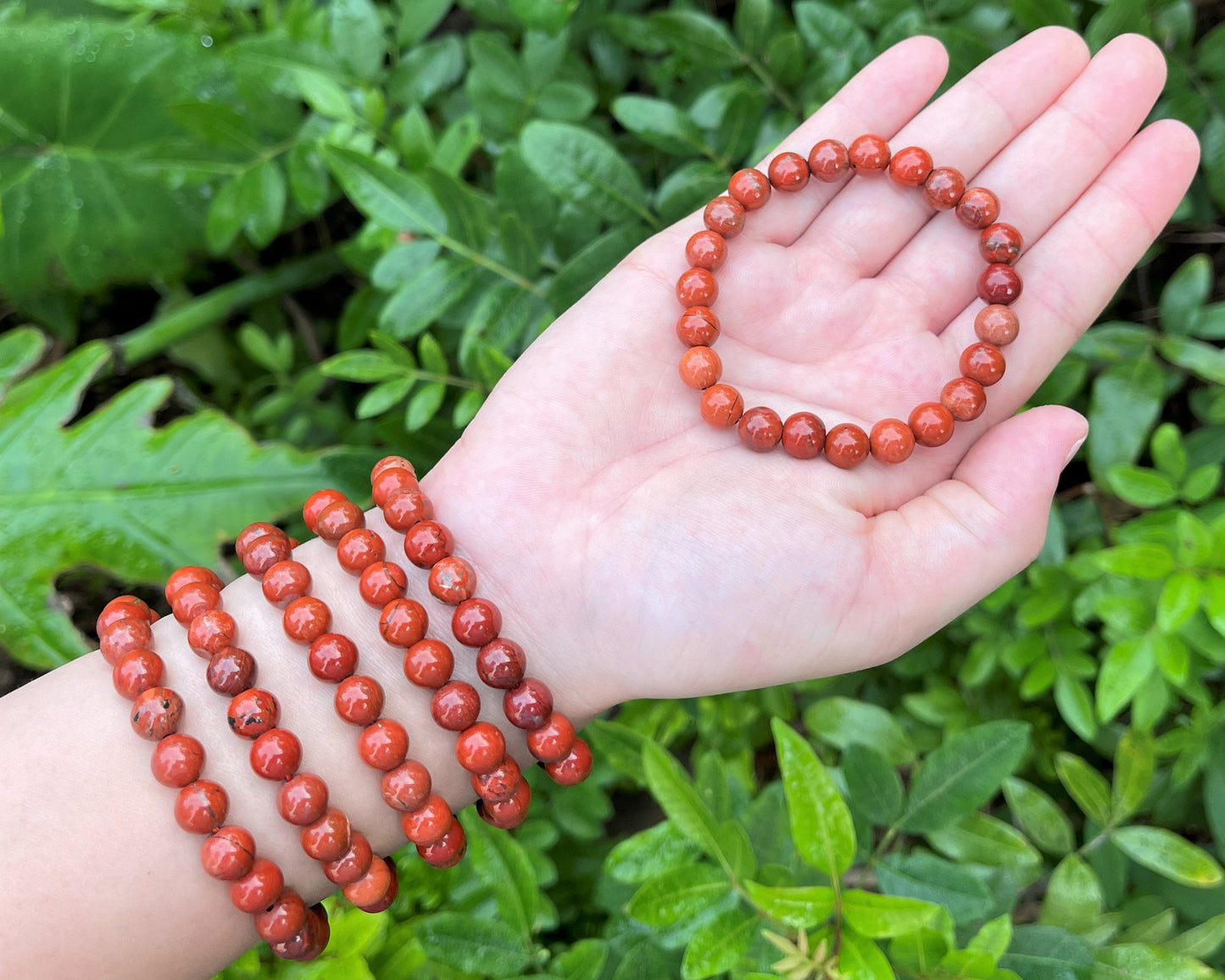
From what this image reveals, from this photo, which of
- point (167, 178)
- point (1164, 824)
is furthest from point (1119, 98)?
point (167, 178)

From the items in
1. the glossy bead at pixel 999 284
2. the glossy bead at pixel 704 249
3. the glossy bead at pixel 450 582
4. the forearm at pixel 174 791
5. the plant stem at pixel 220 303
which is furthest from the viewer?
the plant stem at pixel 220 303

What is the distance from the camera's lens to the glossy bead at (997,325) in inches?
72.8

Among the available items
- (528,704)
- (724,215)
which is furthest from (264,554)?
(724,215)

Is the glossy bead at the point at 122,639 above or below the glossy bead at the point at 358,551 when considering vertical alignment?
above

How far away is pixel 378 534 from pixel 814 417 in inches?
35.5

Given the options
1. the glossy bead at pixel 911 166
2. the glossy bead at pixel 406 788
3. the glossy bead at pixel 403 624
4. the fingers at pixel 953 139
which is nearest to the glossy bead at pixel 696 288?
the fingers at pixel 953 139

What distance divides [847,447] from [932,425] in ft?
0.61

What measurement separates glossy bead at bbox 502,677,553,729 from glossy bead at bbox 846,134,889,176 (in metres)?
1.35

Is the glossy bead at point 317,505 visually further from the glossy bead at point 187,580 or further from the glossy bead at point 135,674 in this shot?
the glossy bead at point 135,674

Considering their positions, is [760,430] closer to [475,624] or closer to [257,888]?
[475,624]

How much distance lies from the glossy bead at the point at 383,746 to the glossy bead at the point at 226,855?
0.23 meters

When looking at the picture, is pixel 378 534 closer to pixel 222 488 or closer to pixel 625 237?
pixel 222 488

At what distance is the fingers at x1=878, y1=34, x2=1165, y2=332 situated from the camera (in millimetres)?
1909

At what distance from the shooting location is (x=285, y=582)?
5.48 feet
